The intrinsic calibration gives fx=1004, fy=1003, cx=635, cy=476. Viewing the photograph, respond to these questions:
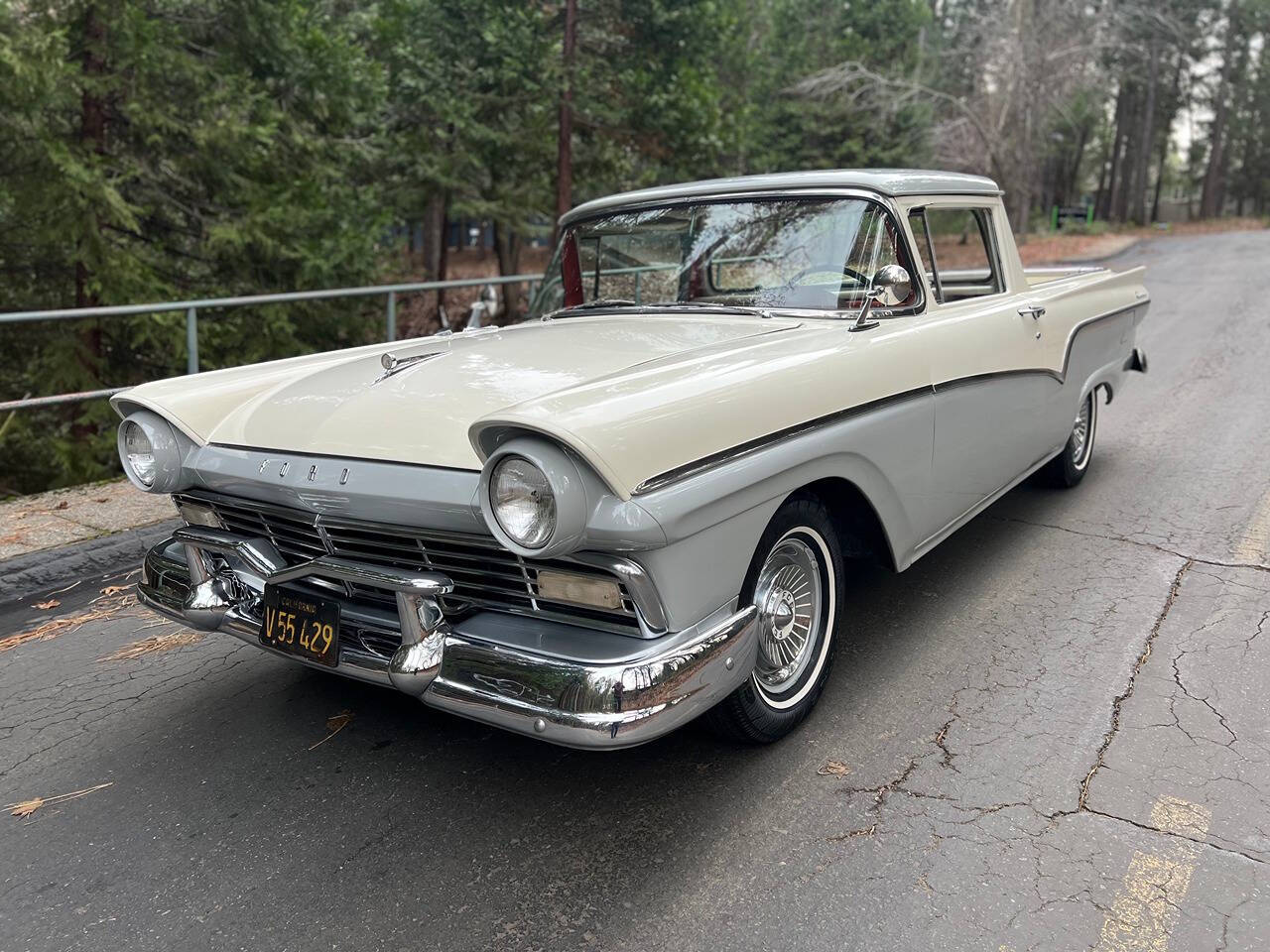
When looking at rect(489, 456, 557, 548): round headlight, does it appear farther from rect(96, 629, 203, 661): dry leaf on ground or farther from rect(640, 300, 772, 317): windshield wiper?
rect(96, 629, 203, 661): dry leaf on ground

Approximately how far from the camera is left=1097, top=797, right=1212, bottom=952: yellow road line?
7.27 ft

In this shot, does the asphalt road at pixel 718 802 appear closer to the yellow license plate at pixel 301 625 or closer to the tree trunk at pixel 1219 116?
the yellow license plate at pixel 301 625

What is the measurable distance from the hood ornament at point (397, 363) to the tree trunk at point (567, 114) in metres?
11.6

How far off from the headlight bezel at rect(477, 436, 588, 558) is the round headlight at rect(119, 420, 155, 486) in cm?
147

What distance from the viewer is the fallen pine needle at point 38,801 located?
287cm

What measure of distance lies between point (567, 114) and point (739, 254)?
12243 mm

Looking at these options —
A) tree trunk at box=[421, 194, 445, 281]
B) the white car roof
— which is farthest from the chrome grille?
tree trunk at box=[421, 194, 445, 281]

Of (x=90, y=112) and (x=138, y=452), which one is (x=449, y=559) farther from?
(x=90, y=112)

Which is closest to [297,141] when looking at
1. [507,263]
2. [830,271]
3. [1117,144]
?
[507,263]

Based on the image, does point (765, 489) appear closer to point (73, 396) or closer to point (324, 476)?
point (324, 476)

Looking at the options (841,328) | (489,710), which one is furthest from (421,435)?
(841,328)

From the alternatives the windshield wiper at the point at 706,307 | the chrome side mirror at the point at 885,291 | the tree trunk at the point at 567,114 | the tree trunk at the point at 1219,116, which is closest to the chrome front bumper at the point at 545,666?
the chrome side mirror at the point at 885,291

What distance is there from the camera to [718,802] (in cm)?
278

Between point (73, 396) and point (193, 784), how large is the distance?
360cm
